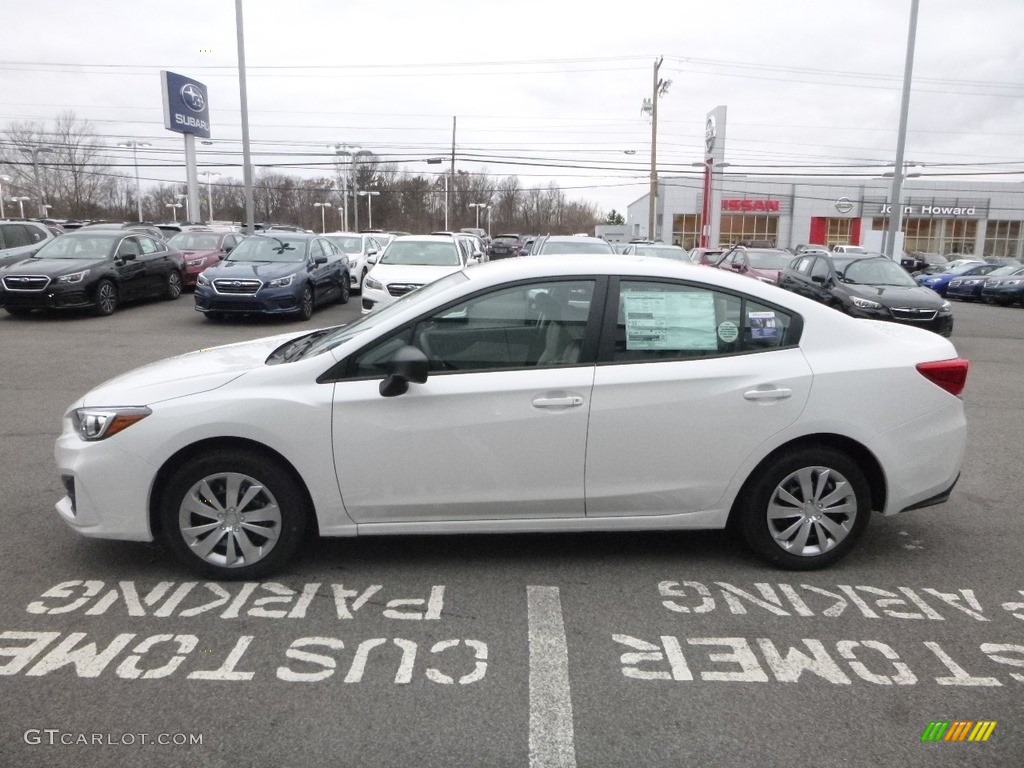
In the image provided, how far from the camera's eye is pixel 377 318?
4320 mm

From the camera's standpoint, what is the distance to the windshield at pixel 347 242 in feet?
73.1

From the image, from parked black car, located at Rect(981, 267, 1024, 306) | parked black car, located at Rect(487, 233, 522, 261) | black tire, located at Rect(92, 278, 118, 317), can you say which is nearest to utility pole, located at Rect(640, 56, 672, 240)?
parked black car, located at Rect(487, 233, 522, 261)

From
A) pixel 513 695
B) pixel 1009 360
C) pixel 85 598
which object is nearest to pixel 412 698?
pixel 513 695

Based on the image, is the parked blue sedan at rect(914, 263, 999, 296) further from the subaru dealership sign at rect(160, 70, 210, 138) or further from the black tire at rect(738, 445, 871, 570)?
the subaru dealership sign at rect(160, 70, 210, 138)

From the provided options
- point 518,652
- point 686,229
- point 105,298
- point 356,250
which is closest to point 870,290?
point 518,652

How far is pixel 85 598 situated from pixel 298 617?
41.9 inches

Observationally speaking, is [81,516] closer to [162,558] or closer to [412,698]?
[162,558]

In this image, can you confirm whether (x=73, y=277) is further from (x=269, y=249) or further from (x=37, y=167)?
(x=37, y=167)

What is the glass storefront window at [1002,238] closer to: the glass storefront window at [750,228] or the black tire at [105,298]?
the glass storefront window at [750,228]

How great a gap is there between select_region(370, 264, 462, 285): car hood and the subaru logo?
28.5 m

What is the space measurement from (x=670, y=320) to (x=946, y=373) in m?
1.45

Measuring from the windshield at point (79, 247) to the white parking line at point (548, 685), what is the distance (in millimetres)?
14874

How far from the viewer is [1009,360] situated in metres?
12.2

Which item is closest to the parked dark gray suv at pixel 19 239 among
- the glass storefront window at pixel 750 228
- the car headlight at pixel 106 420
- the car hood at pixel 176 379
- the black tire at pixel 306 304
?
the black tire at pixel 306 304
